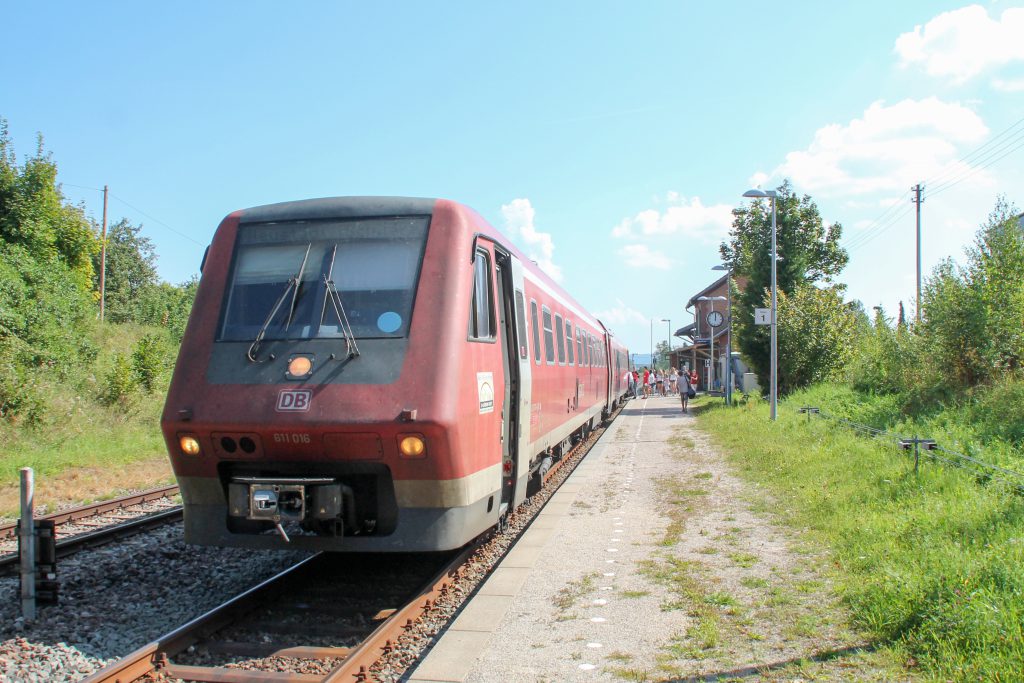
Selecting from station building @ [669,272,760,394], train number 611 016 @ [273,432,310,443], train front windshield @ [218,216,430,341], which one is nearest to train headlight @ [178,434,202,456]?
train number 611 016 @ [273,432,310,443]

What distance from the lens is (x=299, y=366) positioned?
5.96 metres

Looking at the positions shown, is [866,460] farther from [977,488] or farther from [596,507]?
[596,507]

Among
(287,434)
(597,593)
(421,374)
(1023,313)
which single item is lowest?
(597,593)

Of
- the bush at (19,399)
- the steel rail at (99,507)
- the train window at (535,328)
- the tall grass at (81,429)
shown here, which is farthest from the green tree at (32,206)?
the train window at (535,328)

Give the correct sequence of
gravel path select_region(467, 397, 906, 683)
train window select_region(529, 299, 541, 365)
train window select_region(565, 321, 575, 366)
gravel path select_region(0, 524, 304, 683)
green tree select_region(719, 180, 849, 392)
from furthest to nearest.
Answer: green tree select_region(719, 180, 849, 392) → train window select_region(565, 321, 575, 366) → train window select_region(529, 299, 541, 365) → gravel path select_region(0, 524, 304, 683) → gravel path select_region(467, 397, 906, 683)

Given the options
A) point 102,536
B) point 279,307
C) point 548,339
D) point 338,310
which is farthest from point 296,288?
point 548,339

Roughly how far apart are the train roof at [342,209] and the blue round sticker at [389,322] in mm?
861

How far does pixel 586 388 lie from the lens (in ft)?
54.7

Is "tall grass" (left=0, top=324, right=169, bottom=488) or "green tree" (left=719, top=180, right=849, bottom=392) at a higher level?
"green tree" (left=719, top=180, right=849, bottom=392)

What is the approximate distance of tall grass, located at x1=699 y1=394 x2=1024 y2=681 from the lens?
4566 millimetres

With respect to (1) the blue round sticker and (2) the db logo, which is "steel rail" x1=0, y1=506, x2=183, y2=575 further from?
(1) the blue round sticker

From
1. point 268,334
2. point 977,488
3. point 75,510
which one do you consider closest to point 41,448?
point 75,510

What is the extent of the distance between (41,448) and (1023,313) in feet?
57.4

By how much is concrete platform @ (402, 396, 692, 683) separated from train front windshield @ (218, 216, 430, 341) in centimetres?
215
